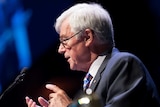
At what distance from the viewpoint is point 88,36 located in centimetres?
142

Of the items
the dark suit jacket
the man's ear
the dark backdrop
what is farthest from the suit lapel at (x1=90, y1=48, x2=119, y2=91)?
the dark backdrop

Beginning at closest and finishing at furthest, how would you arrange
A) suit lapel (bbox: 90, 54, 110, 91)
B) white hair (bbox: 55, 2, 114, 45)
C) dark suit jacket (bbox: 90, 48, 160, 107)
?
dark suit jacket (bbox: 90, 48, 160, 107), suit lapel (bbox: 90, 54, 110, 91), white hair (bbox: 55, 2, 114, 45)

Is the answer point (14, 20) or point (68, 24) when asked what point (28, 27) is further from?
point (68, 24)

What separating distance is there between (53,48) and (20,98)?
1.11ft

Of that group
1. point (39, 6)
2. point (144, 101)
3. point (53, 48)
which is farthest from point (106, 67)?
point (39, 6)

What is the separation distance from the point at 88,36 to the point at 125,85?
33 centimetres

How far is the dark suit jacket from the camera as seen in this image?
115 cm

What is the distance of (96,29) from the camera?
1.40 metres

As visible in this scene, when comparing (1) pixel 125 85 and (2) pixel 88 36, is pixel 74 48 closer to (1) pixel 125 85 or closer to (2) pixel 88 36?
(2) pixel 88 36

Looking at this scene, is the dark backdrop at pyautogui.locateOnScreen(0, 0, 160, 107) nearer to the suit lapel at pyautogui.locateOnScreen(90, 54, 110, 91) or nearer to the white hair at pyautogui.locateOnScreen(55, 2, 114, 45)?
the white hair at pyautogui.locateOnScreen(55, 2, 114, 45)

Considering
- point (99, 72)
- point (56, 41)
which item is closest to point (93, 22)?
point (99, 72)

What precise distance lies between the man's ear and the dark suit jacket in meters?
0.19

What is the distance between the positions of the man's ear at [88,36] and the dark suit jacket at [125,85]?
187mm

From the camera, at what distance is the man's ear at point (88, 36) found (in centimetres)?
141
